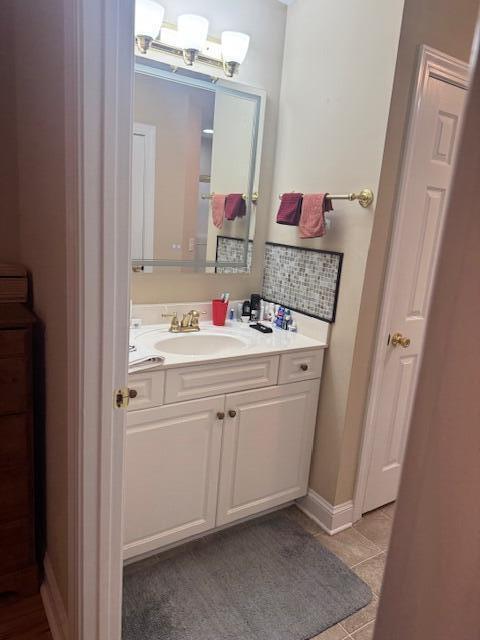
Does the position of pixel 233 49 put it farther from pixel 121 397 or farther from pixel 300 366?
pixel 121 397

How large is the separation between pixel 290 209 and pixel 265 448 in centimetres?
112

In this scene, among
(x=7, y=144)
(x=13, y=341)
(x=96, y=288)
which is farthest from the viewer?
(x=7, y=144)

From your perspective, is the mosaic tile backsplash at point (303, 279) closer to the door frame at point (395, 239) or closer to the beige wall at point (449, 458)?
the door frame at point (395, 239)

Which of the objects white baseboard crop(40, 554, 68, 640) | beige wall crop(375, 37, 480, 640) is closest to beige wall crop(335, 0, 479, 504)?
white baseboard crop(40, 554, 68, 640)

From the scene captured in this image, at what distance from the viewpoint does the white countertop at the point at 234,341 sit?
1.79 m

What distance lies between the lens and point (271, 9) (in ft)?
7.00

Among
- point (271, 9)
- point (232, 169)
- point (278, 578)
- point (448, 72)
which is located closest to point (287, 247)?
point (232, 169)

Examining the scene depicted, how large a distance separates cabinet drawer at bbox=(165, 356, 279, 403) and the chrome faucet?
0.39 m

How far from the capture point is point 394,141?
174cm

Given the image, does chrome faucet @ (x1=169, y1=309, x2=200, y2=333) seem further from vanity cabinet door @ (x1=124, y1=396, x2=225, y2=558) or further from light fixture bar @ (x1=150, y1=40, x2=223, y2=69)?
light fixture bar @ (x1=150, y1=40, x2=223, y2=69)

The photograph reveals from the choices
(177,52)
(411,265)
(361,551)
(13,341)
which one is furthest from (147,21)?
(361,551)

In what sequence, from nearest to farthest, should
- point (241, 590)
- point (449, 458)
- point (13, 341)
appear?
point (449, 458) < point (13, 341) < point (241, 590)

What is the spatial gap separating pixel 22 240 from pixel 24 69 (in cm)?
58

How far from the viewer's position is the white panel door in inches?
71.6
